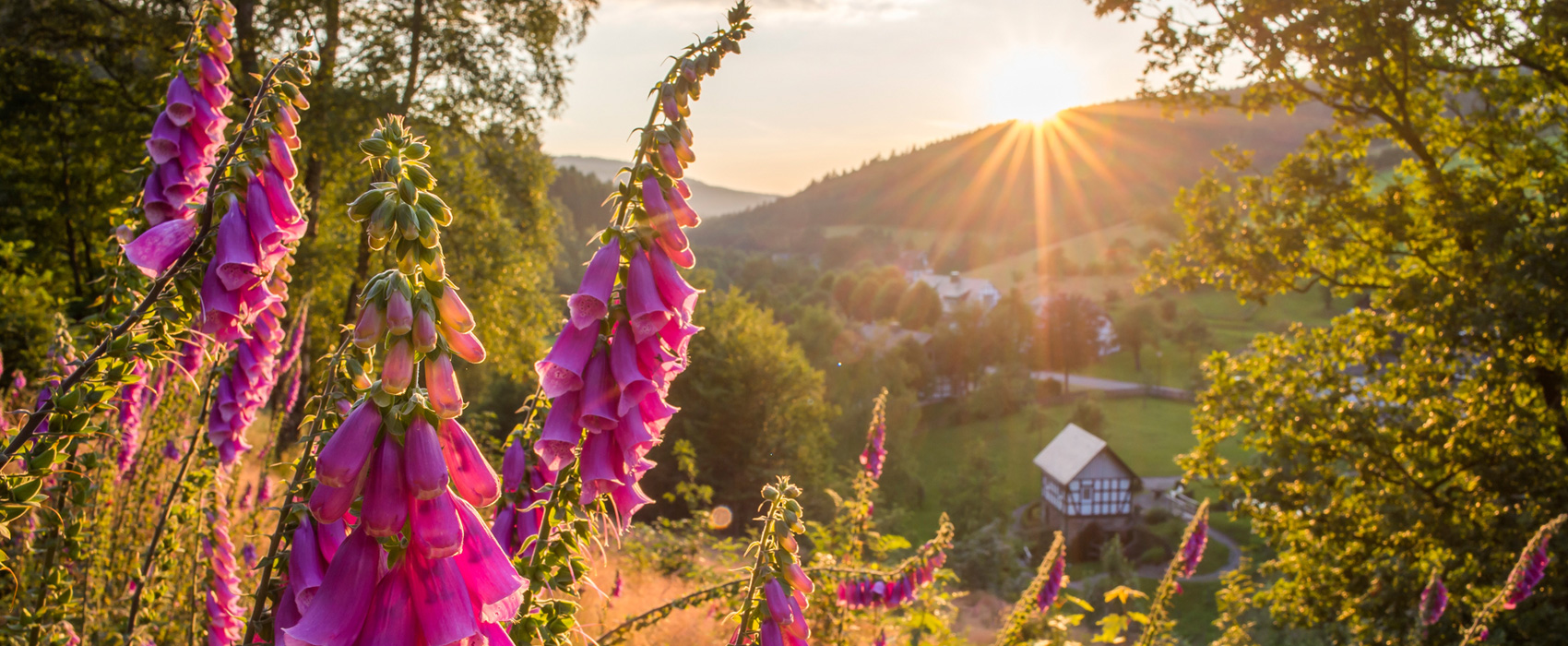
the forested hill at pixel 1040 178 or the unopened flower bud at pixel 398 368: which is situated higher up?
the forested hill at pixel 1040 178

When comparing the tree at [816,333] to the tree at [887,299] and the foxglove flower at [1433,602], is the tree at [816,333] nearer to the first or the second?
the tree at [887,299]

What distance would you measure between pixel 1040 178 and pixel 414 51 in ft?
403

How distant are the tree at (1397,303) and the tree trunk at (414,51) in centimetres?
1265

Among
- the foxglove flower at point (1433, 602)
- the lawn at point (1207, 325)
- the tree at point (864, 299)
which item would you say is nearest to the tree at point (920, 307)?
the tree at point (864, 299)

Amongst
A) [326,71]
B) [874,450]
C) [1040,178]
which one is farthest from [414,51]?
[1040,178]

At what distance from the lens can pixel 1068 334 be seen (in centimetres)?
6481

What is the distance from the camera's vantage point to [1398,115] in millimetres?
10297

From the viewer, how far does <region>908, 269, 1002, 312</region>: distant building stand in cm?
8204

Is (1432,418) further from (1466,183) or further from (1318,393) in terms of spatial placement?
(1466,183)

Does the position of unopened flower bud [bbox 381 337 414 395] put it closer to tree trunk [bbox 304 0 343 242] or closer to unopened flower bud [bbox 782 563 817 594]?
unopened flower bud [bbox 782 563 817 594]

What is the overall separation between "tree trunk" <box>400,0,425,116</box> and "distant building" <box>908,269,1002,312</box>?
6343 centimetres

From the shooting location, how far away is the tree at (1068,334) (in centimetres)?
6512

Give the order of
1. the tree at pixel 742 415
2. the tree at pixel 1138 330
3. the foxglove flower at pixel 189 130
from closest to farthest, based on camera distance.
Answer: the foxglove flower at pixel 189 130 < the tree at pixel 742 415 < the tree at pixel 1138 330

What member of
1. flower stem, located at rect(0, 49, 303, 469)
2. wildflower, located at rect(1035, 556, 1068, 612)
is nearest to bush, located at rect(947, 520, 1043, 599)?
wildflower, located at rect(1035, 556, 1068, 612)
